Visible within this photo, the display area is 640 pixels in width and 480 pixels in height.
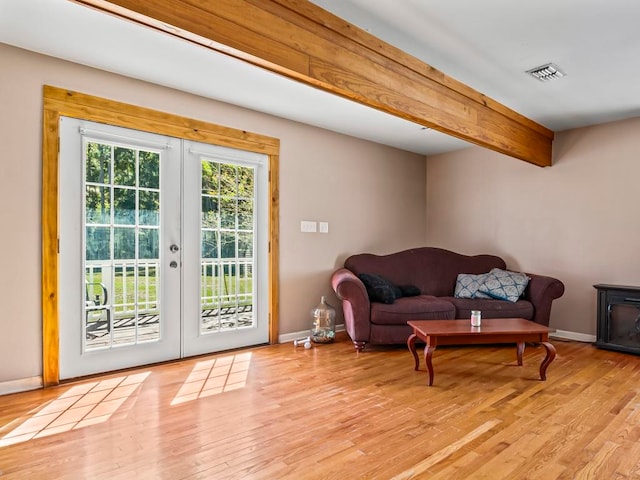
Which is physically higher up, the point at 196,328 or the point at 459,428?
the point at 196,328

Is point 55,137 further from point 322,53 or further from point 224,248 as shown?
point 322,53

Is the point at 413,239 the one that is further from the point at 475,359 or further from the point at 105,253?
the point at 105,253

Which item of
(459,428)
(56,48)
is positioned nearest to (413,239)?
(459,428)

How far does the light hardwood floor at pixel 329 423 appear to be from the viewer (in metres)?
1.91

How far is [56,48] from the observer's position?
9.20 ft

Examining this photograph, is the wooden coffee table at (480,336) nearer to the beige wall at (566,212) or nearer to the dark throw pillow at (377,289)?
the dark throw pillow at (377,289)

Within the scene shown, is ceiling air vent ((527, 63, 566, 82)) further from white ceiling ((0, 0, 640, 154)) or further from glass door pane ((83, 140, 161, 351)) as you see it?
glass door pane ((83, 140, 161, 351))

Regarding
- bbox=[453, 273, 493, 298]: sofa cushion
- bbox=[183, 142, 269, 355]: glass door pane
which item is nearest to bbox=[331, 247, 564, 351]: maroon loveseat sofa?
bbox=[453, 273, 493, 298]: sofa cushion

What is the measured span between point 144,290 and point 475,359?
3.11 m

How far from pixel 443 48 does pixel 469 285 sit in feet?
9.47

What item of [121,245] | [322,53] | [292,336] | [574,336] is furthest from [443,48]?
[574,336]

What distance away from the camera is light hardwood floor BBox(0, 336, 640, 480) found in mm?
1914

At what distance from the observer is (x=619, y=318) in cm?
407

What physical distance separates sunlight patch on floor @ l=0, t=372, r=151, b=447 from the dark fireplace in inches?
176
